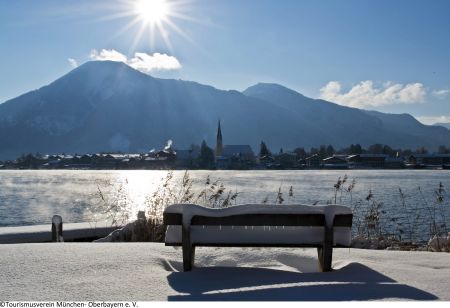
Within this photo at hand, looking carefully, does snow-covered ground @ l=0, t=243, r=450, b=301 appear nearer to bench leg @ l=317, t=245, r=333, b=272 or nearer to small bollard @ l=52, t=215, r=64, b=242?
bench leg @ l=317, t=245, r=333, b=272

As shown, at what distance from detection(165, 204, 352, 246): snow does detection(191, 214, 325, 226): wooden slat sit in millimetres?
44

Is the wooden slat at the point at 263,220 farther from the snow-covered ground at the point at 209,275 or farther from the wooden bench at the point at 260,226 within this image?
the snow-covered ground at the point at 209,275

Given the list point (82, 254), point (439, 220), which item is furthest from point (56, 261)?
point (439, 220)

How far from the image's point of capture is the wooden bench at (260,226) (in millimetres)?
4906

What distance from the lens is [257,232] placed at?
5066 mm

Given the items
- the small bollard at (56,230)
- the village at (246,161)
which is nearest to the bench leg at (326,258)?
the small bollard at (56,230)

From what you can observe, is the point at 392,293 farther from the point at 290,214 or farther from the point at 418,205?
the point at 418,205

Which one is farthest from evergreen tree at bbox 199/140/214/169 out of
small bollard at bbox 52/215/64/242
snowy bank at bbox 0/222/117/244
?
small bollard at bbox 52/215/64/242

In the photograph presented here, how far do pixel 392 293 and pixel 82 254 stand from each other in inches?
142

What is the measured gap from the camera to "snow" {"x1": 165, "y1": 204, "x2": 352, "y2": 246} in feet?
16.2

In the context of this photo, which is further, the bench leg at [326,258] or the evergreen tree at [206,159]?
the evergreen tree at [206,159]

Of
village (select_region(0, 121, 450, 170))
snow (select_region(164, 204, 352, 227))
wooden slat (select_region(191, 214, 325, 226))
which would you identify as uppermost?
snow (select_region(164, 204, 352, 227))

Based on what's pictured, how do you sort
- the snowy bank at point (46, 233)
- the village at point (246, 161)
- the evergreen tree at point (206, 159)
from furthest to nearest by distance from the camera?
1. the evergreen tree at point (206, 159)
2. the village at point (246, 161)
3. the snowy bank at point (46, 233)

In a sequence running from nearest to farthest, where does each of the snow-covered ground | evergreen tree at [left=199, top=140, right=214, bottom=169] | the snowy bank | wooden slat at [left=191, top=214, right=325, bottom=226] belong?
the snow-covered ground, wooden slat at [left=191, top=214, right=325, bottom=226], the snowy bank, evergreen tree at [left=199, top=140, right=214, bottom=169]
